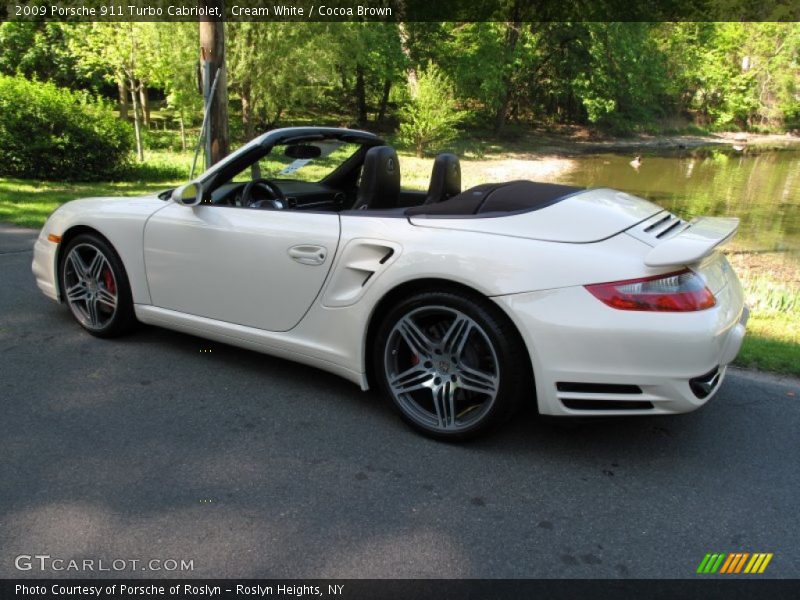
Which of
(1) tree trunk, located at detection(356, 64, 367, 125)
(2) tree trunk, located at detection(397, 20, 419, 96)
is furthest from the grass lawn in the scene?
(1) tree trunk, located at detection(356, 64, 367, 125)

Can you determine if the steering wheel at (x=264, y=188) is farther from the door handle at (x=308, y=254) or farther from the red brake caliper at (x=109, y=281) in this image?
the red brake caliper at (x=109, y=281)

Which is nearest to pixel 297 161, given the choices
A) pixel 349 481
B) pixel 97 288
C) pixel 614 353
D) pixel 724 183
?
pixel 97 288

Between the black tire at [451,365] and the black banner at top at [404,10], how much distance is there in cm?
772

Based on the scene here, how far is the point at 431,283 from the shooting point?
3070mm

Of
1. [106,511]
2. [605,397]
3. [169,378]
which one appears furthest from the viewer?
[169,378]

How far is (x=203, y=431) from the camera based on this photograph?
318 cm

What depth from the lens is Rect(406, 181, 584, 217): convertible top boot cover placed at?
3.22m

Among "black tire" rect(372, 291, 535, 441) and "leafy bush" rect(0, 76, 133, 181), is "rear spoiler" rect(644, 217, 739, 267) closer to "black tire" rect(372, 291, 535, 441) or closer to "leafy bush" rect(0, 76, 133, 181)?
"black tire" rect(372, 291, 535, 441)

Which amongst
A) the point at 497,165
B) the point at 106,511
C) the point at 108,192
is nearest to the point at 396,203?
the point at 106,511

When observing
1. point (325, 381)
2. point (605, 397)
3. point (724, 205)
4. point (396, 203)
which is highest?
point (396, 203)

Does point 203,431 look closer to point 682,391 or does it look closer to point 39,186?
point 682,391

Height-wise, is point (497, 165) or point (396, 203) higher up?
point (396, 203)

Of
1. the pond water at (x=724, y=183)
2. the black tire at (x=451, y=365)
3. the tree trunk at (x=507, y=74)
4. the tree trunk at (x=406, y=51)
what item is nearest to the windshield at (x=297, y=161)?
the black tire at (x=451, y=365)
